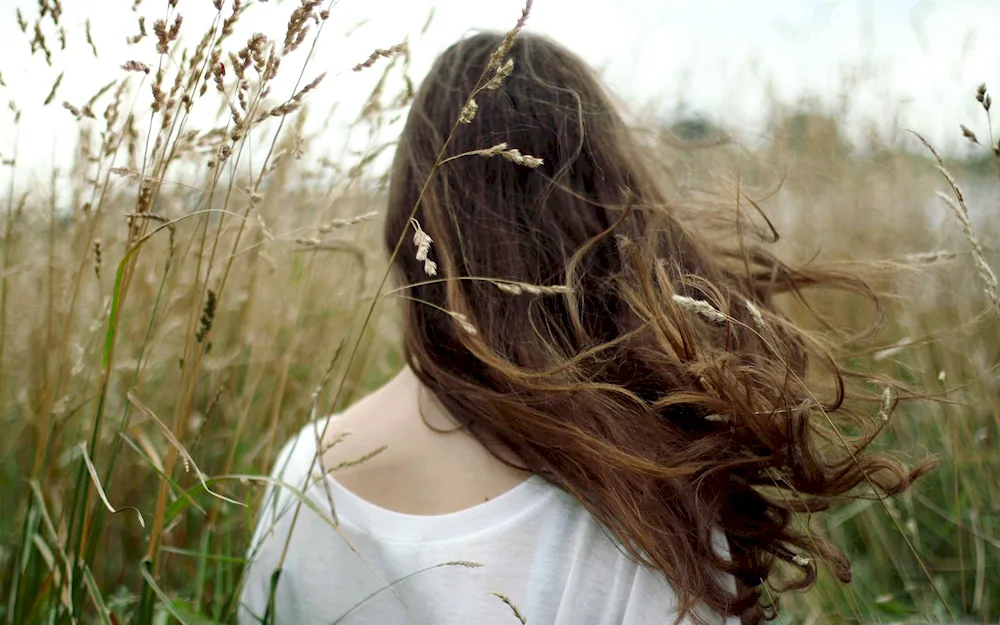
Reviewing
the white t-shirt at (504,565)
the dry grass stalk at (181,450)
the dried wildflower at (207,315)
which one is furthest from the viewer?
the white t-shirt at (504,565)

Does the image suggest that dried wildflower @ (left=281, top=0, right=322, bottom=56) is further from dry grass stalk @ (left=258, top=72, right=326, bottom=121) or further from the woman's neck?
the woman's neck

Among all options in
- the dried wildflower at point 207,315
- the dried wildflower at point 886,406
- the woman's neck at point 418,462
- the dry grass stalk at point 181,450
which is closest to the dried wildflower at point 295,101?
the dried wildflower at point 207,315

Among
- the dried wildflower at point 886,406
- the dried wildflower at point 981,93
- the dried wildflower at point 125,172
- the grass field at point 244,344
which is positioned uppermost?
the dried wildflower at point 981,93

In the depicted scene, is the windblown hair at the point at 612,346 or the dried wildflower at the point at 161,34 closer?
the dried wildflower at the point at 161,34

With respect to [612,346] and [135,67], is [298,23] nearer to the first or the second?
[135,67]

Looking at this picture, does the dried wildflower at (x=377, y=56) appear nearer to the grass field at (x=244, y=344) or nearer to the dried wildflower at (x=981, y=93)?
the grass field at (x=244, y=344)

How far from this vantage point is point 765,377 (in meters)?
1.09

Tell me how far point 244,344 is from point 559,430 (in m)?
1.12

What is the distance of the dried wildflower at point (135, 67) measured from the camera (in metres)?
0.87

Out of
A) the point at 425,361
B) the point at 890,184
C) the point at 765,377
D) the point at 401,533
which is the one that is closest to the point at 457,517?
the point at 401,533

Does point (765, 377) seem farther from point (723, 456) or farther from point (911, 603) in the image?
point (911, 603)

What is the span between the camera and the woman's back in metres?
1.05

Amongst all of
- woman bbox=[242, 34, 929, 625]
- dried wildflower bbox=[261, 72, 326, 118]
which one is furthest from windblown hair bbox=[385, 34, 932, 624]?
dried wildflower bbox=[261, 72, 326, 118]

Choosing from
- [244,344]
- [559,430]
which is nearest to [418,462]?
[559,430]
